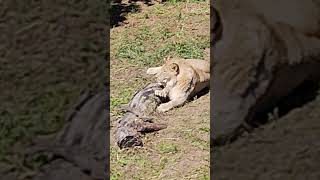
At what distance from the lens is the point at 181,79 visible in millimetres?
5770

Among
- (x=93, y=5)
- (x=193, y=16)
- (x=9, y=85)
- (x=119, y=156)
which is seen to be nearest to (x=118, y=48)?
(x=93, y=5)

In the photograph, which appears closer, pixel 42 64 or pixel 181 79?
pixel 42 64

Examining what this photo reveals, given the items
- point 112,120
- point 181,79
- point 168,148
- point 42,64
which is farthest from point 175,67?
point 168,148

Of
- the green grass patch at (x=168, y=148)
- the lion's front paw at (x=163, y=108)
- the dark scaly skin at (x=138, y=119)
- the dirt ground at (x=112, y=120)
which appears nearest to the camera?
the dirt ground at (x=112, y=120)

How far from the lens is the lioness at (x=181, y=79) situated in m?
5.65

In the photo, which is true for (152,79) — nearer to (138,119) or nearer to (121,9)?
(138,119)

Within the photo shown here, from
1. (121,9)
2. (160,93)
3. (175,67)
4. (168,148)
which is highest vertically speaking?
(121,9)

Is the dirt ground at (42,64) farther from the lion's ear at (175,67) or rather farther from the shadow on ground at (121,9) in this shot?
the lion's ear at (175,67)

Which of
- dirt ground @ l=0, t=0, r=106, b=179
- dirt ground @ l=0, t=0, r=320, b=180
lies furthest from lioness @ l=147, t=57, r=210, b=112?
dirt ground @ l=0, t=0, r=106, b=179

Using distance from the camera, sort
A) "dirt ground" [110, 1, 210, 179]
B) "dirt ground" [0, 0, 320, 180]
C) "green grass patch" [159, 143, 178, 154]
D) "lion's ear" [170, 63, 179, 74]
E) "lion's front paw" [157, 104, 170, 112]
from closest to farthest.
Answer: "dirt ground" [0, 0, 320, 180], "dirt ground" [110, 1, 210, 179], "green grass patch" [159, 143, 178, 154], "lion's front paw" [157, 104, 170, 112], "lion's ear" [170, 63, 179, 74]

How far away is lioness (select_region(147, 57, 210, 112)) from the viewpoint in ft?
18.5

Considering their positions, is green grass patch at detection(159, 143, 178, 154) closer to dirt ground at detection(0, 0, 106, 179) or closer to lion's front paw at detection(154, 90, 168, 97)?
dirt ground at detection(0, 0, 106, 179)

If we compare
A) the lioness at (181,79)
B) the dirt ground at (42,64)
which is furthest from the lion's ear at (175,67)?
the dirt ground at (42,64)

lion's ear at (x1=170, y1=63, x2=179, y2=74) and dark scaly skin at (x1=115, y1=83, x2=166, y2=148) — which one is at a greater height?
lion's ear at (x1=170, y1=63, x2=179, y2=74)
